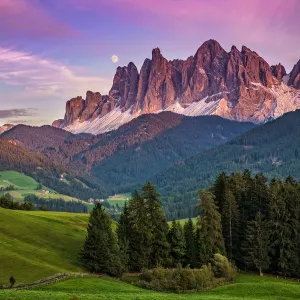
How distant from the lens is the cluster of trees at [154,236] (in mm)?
87438

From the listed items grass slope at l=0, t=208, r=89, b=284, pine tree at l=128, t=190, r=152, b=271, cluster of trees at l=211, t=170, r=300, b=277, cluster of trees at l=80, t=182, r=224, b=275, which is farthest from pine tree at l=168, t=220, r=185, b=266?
grass slope at l=0, t=208, r=89, b=284

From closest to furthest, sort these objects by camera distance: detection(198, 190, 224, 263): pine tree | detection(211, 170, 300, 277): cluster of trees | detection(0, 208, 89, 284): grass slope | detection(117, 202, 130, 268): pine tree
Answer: detection(0, 208, 89, 284): grass slope, detection(117, 202, 130, 268): pine tree, detection(211, 170, 300, 277): cluster of trees, detection(198, 190, 224, 263): pine tree

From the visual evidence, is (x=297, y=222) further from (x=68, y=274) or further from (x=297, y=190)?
(x=68, y=274)

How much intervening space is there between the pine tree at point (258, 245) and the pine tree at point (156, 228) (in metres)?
16.4

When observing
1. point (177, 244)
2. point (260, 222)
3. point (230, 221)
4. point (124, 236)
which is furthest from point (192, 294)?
point (230, 221)

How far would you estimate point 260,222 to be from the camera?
94750 millimetres

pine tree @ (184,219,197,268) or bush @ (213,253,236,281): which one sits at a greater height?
pine tree @ (184,219,197,268)

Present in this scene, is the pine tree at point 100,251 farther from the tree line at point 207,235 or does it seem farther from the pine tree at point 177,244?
the pine tree at point 177,244

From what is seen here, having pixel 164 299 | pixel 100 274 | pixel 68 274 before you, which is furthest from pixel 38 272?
pixel 164 299

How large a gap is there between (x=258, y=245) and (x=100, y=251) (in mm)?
31798

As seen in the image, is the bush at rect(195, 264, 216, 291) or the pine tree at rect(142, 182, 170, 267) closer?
the bush at rect(195, 264, 216, 291)

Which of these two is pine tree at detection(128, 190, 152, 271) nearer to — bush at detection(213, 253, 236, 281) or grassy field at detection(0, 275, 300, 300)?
bush at detection(213, 253, 236, 281)

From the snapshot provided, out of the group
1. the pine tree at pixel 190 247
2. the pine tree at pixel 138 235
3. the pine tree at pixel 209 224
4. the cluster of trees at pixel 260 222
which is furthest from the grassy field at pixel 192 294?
the cluster of trees at pixel 260 222

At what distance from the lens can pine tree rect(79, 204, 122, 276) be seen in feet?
266
